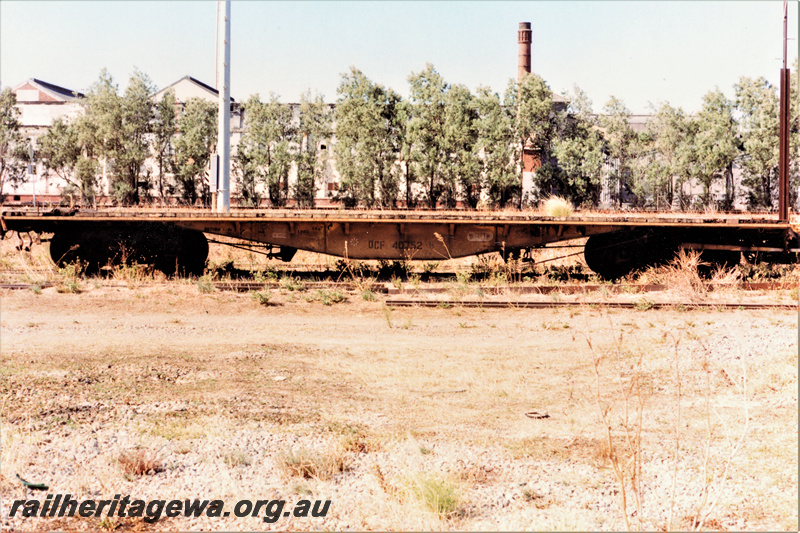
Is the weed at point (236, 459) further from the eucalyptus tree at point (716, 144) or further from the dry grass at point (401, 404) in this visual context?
the eucalyptus tree at point (716, 144)

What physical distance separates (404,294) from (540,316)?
8.61 ft

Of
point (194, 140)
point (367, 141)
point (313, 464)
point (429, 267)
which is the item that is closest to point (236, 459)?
point (313, 464)

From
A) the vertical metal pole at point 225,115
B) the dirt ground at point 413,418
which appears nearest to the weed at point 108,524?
the dirt ground at point 413,418

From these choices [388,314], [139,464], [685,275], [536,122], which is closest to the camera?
[139,464]

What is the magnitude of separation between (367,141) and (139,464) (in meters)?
28.9

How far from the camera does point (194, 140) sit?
35.8 meters

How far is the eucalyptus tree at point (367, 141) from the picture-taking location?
3325 centimetres

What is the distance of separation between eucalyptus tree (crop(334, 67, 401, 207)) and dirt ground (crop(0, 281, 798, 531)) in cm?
2195

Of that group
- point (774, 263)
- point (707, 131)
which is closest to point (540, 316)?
point (774, 263)

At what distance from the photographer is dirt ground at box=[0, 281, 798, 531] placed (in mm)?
4609

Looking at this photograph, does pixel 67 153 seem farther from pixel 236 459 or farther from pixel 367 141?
pixel 236 459

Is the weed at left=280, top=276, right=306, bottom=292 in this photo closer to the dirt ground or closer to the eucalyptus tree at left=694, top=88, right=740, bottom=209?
the dirt ground

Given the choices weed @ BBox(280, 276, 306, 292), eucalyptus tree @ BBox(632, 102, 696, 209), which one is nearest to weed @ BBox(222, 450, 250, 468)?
weed @ BBox(280, 276, 306, 292)

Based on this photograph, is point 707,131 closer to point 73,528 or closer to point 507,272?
point 507,272
